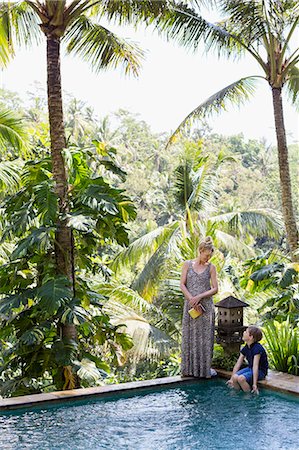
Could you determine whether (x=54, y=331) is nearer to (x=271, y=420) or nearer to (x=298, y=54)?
(x=271, y=420)

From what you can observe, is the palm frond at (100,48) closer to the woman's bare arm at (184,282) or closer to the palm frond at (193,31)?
the palm frond at (193,31)

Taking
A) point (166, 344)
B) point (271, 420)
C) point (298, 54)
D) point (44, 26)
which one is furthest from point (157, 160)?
point (271, 420)

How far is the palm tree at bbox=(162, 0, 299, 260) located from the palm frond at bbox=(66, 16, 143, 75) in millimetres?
848

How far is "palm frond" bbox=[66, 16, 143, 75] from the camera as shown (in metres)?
8.57

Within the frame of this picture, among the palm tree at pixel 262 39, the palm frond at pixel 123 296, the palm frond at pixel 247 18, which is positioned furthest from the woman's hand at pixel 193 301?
the palm frond at pixel 123 296

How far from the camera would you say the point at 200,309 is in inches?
245

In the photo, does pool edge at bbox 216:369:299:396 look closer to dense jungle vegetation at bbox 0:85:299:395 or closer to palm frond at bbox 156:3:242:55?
dense jungle vegetation at bbox 0:85:299:395

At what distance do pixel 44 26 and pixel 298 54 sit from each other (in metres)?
4.43

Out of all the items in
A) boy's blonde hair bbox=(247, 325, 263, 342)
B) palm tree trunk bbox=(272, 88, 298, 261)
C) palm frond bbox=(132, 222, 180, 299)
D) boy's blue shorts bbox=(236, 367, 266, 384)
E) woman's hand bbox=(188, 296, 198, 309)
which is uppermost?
palm tree trunk bbox=(272, 88, 298, 261)

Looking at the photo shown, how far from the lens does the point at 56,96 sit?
23.6 feet

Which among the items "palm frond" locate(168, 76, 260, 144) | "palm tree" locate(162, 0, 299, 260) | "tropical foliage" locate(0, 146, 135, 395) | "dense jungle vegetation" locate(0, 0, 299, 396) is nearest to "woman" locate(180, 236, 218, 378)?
"dense jungle vegetation" locate(0, 0, 299, 396)

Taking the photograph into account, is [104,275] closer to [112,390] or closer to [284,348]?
[112,390]

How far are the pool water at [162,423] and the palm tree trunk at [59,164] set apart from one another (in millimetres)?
1605

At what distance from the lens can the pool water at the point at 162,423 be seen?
4438 mm
